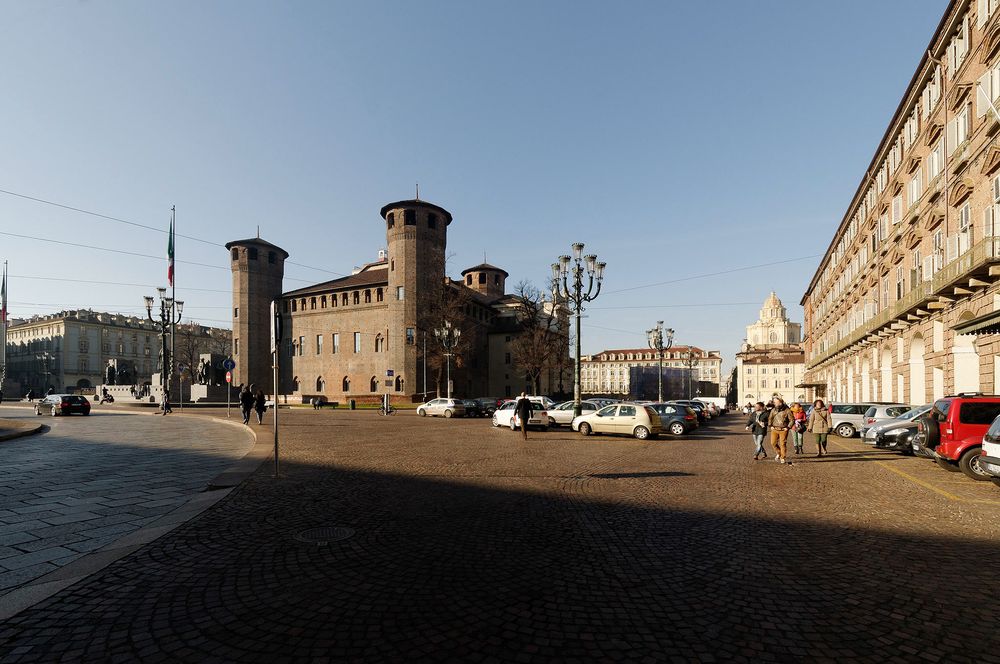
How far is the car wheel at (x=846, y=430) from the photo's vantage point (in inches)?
880

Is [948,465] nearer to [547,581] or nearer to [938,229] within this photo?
[547,581]

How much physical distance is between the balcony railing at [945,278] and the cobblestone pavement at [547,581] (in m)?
12.4

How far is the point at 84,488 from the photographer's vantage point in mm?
9117

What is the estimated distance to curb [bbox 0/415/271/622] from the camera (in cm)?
446

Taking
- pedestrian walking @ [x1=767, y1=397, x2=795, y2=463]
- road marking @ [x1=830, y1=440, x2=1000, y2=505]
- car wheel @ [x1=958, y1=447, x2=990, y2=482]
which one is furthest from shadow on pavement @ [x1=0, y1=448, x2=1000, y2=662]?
pedestrian walking @ [x1=767, y1=397, x2=795, y2=463]

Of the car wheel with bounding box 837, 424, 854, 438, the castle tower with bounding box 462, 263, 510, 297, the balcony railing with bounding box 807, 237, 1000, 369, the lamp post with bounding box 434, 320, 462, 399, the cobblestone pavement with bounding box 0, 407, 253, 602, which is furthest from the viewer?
the castle tower with bounding box 462, 263, 510, 297

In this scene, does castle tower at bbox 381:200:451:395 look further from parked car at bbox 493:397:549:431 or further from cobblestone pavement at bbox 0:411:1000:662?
cobblestone pavement at bbox 0:411:1000:662

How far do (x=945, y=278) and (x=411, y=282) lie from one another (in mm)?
48594

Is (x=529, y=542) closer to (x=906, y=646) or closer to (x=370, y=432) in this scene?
(x=906, y=646)

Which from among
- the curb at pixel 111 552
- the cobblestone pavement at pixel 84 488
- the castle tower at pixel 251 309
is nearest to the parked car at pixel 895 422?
the curb at pixel 111 552

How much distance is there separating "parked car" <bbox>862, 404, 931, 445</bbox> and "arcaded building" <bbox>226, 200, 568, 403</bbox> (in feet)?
137

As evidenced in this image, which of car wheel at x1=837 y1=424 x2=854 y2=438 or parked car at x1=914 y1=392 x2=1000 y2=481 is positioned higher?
parked car at x1=914 y1=392 x2=1000 y2=481

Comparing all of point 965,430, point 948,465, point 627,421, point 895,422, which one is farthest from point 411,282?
point 965,430

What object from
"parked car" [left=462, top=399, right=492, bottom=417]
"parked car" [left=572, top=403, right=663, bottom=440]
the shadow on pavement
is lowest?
"parked car" [left=462, top=399, right=492, bottom=417]
